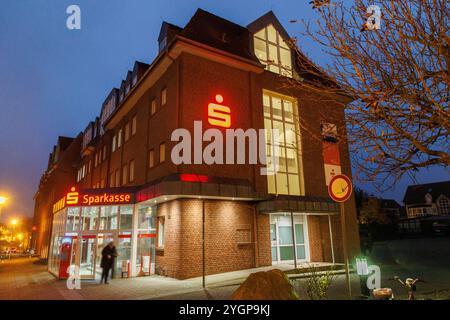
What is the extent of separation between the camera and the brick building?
1430 centimetres

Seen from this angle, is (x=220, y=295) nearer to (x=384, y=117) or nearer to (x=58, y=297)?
(x=58, y=297)

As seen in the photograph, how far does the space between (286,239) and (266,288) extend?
12.5 meters

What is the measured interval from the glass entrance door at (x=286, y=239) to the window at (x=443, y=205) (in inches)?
2460

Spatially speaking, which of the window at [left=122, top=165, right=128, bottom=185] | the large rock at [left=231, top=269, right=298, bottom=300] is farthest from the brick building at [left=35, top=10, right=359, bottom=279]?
the large rock at [left=231, top=269, right=298, bottom=300]

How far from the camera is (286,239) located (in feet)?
57.4

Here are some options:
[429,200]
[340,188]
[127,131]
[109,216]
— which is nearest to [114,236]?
[109,216]

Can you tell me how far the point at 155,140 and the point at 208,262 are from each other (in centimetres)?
703

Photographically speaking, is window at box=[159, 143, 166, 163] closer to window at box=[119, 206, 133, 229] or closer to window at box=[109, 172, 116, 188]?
window at box=[119, 206, 133, 229]

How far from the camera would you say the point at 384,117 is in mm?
5688

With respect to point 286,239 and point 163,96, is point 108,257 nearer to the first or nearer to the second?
point 163,96

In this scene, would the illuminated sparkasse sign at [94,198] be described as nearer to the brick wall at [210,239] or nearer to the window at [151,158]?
the brick wall at [210,239]

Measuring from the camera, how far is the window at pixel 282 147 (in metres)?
17.9

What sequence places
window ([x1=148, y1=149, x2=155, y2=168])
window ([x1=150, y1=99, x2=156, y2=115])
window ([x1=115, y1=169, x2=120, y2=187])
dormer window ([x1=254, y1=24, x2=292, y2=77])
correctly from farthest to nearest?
window ([x1=115, y1=169, x2=120, y2=187]), dormer window ([x1=254, y1=24, x2=292, y2=77]), window ([x1=150, y1=99, x2=156, y2=115]), window ([x1=148, y1=149, x2=155, y2=168])

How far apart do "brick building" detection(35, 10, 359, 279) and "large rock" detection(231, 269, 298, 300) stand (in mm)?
7760
